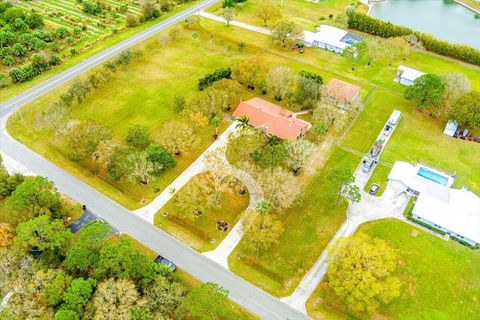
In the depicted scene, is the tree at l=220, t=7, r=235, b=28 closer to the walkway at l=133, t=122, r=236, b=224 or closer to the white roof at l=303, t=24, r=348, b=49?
the white roof at l=303, t=24, r=348, b=49

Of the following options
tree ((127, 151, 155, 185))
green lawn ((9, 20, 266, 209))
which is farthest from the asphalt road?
tree ((127, 151, 155, 185))

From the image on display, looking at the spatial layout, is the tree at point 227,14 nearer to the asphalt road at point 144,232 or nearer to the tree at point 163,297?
the asphalt road at point 144,232

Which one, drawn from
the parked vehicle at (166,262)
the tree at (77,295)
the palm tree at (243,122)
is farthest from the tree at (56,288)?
the palm tree at (243,122)

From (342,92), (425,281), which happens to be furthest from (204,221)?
(342,92)

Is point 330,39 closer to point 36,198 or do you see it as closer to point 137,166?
point 137,166

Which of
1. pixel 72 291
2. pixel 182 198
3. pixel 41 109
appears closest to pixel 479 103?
pixel 182 198

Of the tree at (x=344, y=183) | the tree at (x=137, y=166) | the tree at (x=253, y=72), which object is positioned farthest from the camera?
the tree at (x=253, y=72)
